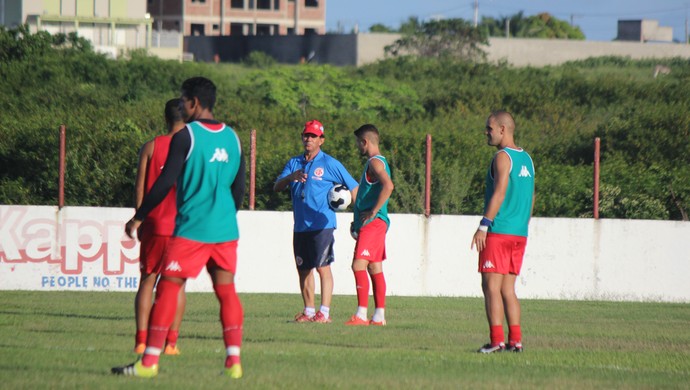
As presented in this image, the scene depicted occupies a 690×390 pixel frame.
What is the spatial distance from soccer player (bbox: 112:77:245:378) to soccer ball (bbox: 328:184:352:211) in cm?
483

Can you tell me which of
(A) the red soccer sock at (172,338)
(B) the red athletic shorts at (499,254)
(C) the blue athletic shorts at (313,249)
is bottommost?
(A) the red soccer sock at (172,338)

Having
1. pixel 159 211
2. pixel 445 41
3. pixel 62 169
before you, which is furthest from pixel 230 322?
pixel 445 41

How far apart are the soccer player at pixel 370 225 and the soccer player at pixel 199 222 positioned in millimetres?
4514

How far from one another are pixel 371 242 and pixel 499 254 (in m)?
2.79

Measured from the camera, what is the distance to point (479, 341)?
36.6ft

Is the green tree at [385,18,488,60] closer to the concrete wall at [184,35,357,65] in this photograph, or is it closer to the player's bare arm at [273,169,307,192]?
the concrete wall at [184,35,357,65]

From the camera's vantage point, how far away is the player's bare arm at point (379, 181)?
12172mm

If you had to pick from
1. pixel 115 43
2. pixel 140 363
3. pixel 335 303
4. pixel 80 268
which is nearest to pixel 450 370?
pixel 140 363

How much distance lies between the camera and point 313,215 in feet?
42.0

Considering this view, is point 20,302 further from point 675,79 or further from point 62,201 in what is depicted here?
point 675,79

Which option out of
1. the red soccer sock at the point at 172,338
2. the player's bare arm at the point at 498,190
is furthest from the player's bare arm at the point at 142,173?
the player's bare arm at the point at 498,190

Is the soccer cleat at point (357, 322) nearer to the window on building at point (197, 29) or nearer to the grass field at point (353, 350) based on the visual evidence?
the grass field at point (353, 350)

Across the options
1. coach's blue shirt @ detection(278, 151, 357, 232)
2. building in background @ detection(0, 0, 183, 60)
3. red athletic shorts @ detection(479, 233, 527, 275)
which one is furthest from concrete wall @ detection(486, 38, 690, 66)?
red athletic shorts @ detection(479, 233, 527, 275)

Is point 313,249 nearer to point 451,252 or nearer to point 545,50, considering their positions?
point 451,252
